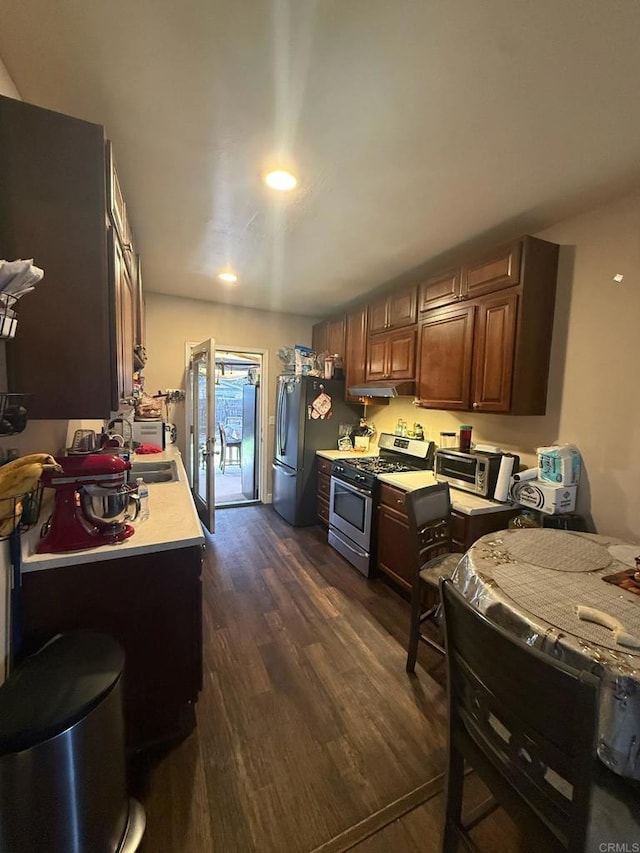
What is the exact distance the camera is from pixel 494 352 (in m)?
2.21

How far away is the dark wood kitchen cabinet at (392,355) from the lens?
9.72 feet

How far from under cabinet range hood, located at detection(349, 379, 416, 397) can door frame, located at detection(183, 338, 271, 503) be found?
144cm

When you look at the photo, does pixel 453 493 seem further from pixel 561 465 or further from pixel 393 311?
pixel 393 311

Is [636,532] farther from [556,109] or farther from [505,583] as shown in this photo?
[556,109]

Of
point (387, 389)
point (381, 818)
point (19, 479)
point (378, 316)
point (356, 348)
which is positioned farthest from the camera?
point (356, 348)

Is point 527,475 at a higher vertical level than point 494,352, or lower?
lower

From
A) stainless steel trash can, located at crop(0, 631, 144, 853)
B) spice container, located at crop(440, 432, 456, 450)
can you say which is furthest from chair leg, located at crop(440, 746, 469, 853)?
spice container, located at crop(440, 432, 456, 450)

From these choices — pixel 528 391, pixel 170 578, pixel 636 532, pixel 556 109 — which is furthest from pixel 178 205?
pixel 636 532

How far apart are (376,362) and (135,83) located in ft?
8.32

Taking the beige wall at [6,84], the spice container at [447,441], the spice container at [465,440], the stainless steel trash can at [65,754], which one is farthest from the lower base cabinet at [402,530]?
the beige wall at [6,84]

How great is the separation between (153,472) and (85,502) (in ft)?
5.20

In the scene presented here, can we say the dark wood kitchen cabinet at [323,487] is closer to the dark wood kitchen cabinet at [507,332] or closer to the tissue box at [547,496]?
the dark wood kitchen cabinet at [507,332]

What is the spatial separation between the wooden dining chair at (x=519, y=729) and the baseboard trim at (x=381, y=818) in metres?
0.28

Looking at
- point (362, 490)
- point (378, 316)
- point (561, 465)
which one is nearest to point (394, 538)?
point (362, 490)
